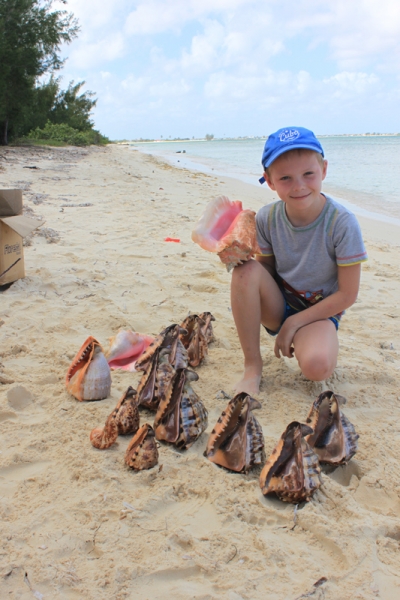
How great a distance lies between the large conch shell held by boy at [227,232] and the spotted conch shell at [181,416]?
0.81 m

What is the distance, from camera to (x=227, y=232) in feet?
8.93

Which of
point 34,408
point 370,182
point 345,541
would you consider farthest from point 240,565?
point 370,182

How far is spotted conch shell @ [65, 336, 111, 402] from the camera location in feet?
7.70

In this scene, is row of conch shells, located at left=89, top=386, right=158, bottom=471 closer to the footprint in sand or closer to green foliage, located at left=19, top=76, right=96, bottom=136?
the footprint in sand

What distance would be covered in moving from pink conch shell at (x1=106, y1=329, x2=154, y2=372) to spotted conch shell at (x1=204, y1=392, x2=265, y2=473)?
96 cm

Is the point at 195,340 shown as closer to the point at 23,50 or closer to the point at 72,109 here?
the point at 23,50

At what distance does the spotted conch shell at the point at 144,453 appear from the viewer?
1847 mm

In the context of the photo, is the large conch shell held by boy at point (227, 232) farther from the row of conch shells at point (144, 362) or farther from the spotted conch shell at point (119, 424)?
the spotted conch shell at point (119, 424)

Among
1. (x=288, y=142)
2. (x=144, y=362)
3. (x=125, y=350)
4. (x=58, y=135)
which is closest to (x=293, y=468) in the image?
(x=144, y=362)

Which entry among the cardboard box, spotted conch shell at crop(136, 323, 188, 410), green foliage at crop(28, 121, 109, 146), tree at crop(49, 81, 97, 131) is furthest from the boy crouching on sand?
tree at crop(49, 81, 97, 131)

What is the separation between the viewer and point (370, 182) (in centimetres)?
1380

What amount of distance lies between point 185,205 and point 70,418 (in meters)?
6.39

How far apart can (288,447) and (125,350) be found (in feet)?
4.51

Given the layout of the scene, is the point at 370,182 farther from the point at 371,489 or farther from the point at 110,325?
the point at 371,489
